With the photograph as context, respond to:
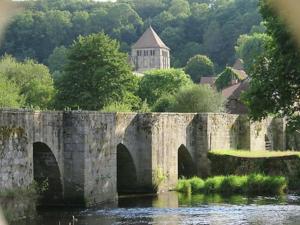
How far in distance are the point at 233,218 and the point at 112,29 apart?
277 ft

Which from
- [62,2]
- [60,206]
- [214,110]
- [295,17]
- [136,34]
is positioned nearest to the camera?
[295,17]

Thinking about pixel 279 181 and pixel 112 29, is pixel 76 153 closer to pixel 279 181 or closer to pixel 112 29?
pixel 279 181

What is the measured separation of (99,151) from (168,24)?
290ft

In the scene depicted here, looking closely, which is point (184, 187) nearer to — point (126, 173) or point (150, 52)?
point (126, 173)

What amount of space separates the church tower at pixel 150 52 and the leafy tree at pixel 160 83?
130ft

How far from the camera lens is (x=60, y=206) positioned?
17.4 m

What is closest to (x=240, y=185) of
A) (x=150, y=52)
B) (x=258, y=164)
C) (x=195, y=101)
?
(x=258, y=164)

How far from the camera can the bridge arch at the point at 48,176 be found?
17391 millimetres

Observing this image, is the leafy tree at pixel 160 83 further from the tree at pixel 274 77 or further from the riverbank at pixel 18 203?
the tree at pixel 274 77

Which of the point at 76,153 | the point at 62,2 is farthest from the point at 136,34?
the point at 76,153

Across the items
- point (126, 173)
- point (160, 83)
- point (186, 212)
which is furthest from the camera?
point (160, 83)

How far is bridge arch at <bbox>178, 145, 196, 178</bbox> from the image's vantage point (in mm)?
26198

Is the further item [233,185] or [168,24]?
[168,24]

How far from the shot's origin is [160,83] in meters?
50.9
